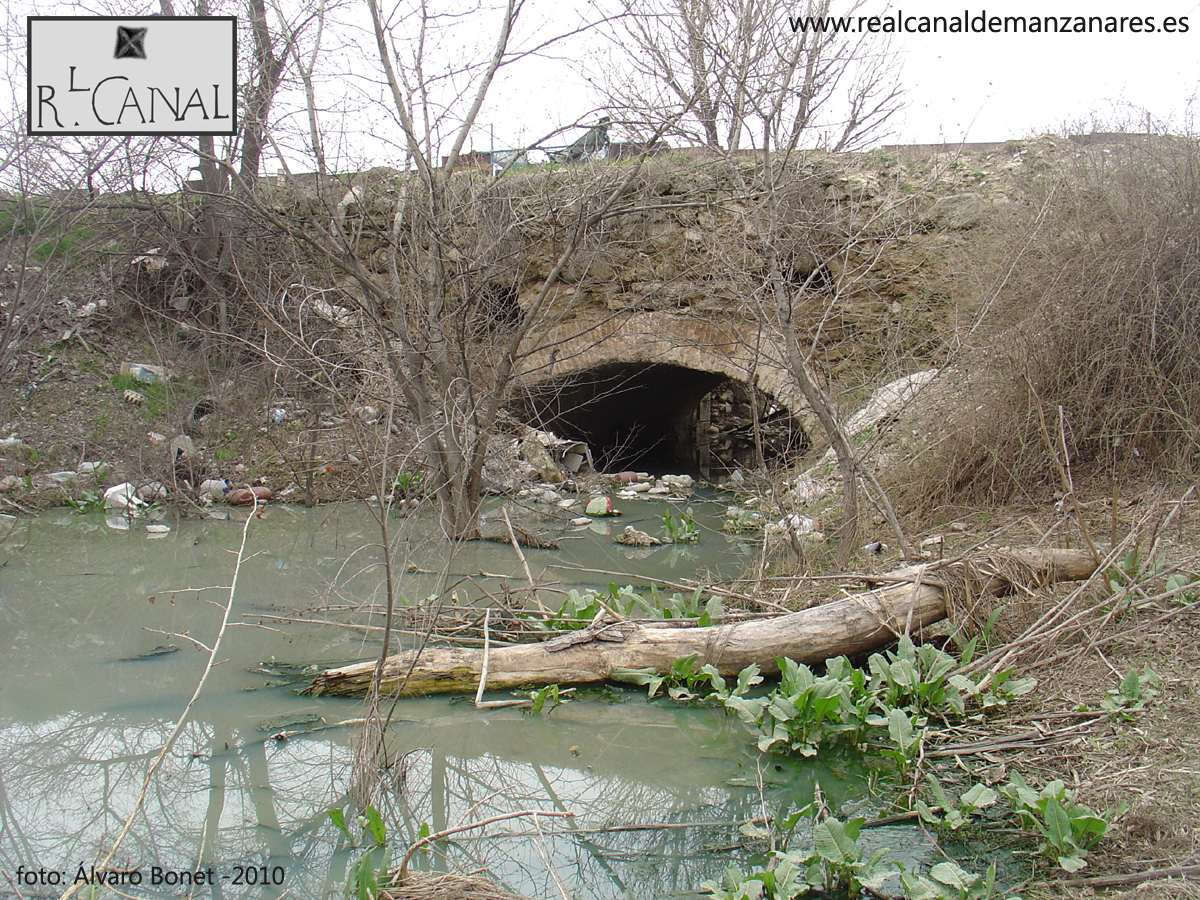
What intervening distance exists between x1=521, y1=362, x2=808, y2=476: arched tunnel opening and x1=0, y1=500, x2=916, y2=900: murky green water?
7.04 metres

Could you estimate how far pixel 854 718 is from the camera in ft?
10.5

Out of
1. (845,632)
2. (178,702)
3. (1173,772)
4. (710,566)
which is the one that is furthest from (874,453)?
(178,702)

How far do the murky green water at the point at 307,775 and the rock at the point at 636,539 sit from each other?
3.31 meters

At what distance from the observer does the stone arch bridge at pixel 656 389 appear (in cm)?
802

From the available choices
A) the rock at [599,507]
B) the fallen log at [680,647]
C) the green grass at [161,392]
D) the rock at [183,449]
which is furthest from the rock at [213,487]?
the fallen log at [680,647]

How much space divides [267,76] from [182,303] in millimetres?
6619

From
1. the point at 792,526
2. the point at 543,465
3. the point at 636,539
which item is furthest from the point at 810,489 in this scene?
the point at 543,465

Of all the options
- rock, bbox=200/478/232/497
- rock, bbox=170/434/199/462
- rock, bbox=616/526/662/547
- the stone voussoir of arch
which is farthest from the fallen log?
rock, bbox=170/434/199/462

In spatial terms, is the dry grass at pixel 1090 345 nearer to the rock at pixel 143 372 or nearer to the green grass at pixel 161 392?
the green grass at pixel 161 392

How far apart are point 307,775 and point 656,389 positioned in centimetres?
1134

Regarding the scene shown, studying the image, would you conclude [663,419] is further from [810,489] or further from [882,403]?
[810,489]

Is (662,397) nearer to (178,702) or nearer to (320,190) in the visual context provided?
(320,190)

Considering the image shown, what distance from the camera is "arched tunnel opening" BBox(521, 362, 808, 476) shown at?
40.2 ft

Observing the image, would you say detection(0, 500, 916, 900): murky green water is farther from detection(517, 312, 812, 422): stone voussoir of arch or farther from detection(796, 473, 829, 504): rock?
detection(517, 312, 812, 422): stone voussoir of arch
